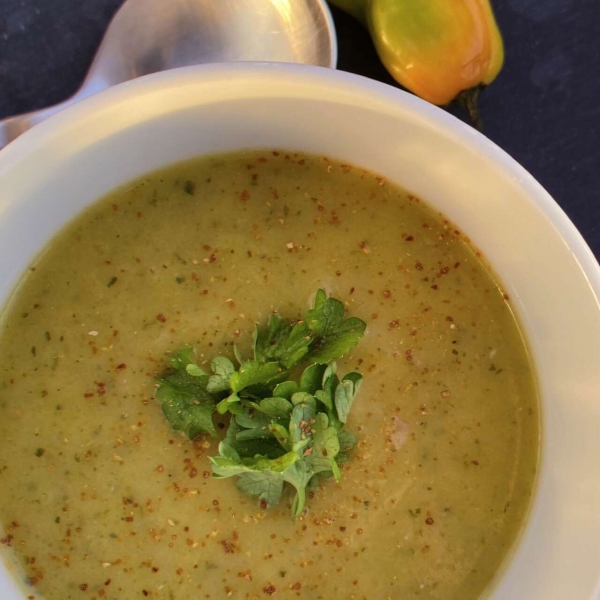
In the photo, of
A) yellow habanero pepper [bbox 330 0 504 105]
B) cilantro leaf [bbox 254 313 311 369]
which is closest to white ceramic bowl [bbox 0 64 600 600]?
yellow habanero pepper [bbox 330 0 504 105]

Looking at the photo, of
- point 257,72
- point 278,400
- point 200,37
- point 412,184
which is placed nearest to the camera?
point 257,72

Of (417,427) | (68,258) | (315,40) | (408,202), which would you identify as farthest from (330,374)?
(315,40)

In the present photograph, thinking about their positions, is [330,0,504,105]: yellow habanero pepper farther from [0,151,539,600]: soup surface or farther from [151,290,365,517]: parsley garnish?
[151,290,365,517]: parsley garnish

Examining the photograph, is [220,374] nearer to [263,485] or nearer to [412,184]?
[263,485]

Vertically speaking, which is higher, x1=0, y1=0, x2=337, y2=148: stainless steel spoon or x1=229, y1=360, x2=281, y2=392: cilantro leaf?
x1=0, y1=0, x2=337, y2=148: stainless steel spoon

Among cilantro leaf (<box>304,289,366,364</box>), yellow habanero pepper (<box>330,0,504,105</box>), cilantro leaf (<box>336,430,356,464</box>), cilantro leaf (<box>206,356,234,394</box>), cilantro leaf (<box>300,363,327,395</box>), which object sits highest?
yellow habanero pepper (<box>330,0,504,105</box>)

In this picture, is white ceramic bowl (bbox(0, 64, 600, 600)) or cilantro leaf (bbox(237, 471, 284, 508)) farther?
cilantro leaf (bbox(237, 471, 284, 508))

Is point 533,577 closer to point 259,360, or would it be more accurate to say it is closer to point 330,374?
point 330,374

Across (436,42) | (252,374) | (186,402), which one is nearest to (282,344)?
(252,374)
